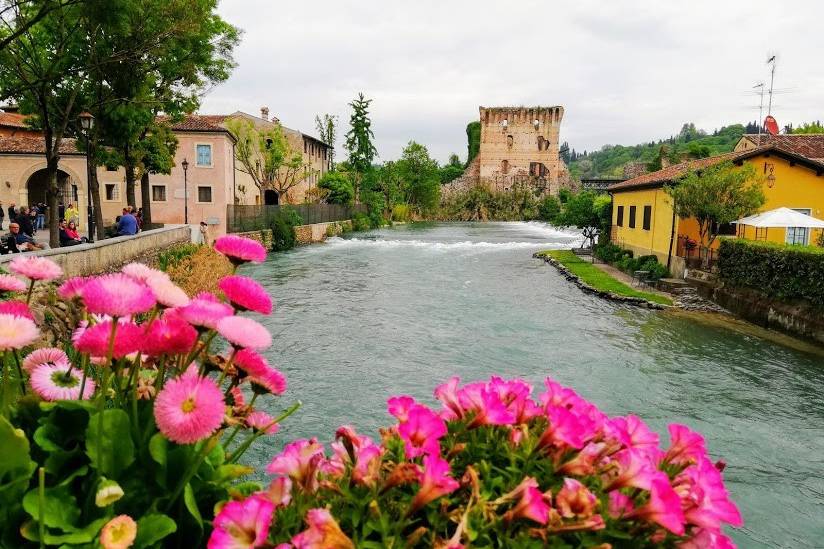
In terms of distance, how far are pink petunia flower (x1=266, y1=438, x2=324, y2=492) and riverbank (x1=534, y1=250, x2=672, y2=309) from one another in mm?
17906

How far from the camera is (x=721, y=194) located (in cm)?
1905

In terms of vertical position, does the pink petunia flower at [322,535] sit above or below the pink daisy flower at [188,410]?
below

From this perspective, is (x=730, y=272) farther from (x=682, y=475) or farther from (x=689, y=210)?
(x=682, y=475)

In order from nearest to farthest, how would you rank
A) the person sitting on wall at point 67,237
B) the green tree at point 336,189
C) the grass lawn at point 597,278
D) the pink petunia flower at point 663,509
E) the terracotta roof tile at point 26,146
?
1. the pink petunia flower at point 663,509
2. the person sitting on wall at point 67,237
3. the grass lawn at point 597,278
4. the terracotta roof tile at point 26,146
5. the green tree at point 336,189

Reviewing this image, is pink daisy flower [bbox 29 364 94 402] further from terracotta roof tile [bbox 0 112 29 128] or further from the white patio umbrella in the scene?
terracotta roof tile [bbox 0 112 29 128]

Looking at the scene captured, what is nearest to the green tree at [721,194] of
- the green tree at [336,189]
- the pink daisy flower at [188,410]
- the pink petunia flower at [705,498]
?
the pink petunia flower at [705,498]

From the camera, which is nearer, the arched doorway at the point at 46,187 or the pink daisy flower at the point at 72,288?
the pink daisy flower at the point at 72,288

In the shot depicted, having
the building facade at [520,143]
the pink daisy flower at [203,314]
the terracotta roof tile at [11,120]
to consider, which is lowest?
the pink daisy flower at [203,314]

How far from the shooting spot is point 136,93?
20.6 m

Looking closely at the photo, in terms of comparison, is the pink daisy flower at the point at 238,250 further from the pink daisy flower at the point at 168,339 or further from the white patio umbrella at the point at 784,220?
the white patio umbrella at the point at 784,220

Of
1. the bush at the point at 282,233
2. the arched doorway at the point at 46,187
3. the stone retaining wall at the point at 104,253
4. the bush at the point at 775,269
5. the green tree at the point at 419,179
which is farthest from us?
the green tree at the point at 419,179

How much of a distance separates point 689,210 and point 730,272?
2.52 metres

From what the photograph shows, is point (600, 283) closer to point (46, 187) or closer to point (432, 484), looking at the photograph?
point (432, 484)

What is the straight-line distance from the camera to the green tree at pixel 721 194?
19.0 meters
